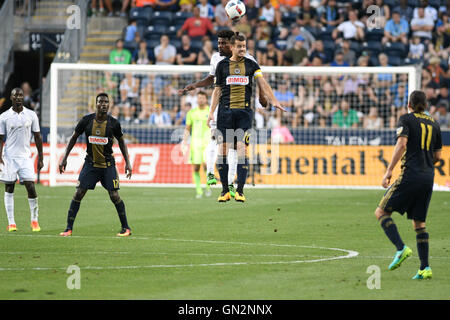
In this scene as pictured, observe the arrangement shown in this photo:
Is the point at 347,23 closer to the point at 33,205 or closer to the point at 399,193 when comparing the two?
the point at 33,205

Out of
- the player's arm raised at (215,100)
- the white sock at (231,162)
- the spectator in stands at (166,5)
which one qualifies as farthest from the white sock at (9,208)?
the spectator in stands at (166,5)

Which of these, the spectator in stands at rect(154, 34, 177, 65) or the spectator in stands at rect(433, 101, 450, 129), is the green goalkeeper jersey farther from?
the spectator in stands at rect(433, 101, 450, 129)

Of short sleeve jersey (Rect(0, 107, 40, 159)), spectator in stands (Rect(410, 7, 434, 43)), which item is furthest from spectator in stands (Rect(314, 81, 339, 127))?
short sleeve jersey (Rect(0, 107, 40, 159))

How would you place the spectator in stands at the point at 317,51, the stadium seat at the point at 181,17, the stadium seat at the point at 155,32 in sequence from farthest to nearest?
the stadium seat at the point at 181,17 < the stadium seat at the point at 155,32 < the spectator in stands at the point at 317,51

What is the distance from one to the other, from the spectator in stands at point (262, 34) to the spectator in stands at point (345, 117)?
368 cm

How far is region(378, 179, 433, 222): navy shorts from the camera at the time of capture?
1052 centimetres

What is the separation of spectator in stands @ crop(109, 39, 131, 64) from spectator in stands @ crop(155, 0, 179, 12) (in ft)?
8.77

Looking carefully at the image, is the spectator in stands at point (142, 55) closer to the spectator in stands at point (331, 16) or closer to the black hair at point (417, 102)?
the spectator in stands at point (331, 16)

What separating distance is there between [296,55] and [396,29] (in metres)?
3.67

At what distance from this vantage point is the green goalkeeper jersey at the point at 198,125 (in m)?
21.7

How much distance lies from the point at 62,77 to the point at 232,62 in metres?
17.0

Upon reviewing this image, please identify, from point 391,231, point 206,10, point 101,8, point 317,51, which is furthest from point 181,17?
point 391,231
